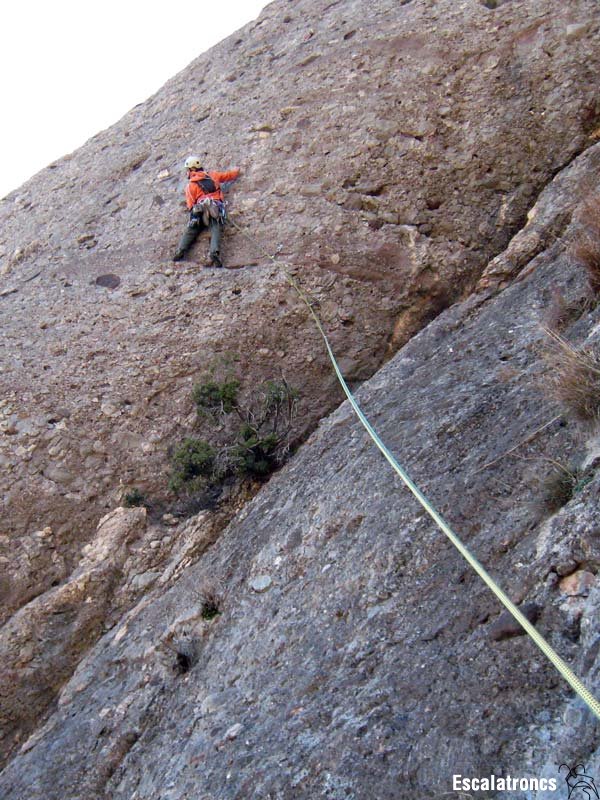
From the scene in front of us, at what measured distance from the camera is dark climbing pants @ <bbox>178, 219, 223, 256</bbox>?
8.55m

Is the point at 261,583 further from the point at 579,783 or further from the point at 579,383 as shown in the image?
the point at 579,783

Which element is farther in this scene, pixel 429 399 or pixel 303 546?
pixel 429 399

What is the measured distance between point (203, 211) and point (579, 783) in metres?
7.27

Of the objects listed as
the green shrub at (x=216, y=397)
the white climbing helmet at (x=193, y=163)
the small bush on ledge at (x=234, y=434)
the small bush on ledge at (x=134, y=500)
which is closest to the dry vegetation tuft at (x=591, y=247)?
the small bush on ledge at (x=234, y=434)

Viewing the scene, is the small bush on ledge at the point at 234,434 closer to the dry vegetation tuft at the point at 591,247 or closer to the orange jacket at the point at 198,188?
the orange jacket at the point at 198,188

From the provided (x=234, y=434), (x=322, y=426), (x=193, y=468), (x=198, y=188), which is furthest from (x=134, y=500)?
(x=198, y=188)

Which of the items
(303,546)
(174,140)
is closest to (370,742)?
(303,546)

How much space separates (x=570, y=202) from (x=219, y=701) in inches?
208

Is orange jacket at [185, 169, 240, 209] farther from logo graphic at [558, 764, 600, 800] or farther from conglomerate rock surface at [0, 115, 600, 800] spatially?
logo graphic at [558, 764, 600, 800]

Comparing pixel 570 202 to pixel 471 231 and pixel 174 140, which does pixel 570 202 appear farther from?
pixel 174 140

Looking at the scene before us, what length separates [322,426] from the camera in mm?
6180

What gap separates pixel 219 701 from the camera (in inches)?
169

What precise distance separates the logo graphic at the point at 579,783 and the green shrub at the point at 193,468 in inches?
176

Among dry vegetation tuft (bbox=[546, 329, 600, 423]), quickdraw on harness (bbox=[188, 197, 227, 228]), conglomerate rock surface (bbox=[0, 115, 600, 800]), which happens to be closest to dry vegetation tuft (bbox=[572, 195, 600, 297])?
conglomerate rock surface (bbox=[0, 115, 600, 800])
